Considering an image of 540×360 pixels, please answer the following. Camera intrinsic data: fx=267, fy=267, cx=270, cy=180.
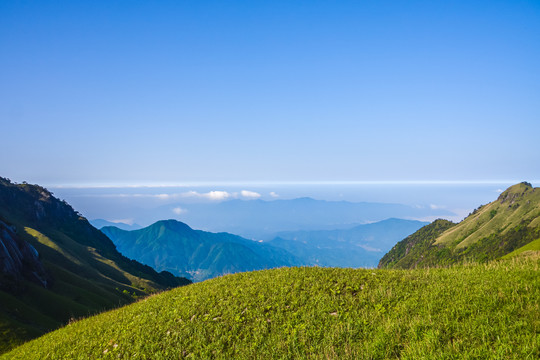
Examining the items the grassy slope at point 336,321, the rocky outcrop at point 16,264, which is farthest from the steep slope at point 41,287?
the grassy slope at point 336,321

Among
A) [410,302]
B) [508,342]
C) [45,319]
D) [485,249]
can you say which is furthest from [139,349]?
[485,249]

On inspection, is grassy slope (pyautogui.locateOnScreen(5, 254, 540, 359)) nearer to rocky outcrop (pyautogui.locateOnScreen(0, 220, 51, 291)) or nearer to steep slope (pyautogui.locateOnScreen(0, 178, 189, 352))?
steep slope (pyautogui.locateOnScreen(0, 178, 189, 352))

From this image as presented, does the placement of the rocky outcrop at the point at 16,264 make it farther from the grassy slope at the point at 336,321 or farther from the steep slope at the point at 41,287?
the grassy slope at the point at 336,321

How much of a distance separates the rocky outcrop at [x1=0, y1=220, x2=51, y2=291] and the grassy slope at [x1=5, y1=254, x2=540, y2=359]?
4622 centimetres

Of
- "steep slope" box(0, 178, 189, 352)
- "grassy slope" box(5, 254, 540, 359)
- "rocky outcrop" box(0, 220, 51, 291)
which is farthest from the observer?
"rocky outcrop" box(0, 220, 51, 291)

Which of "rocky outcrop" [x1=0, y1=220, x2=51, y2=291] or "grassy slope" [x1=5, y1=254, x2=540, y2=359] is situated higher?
"grassy slope" [x1=5, y1=254, x2=540, y2=359]

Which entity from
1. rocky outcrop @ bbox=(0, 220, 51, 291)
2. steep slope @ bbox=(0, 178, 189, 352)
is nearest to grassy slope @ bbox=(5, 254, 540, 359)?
steep slope @ bbox=(0, 178, 189, 352)

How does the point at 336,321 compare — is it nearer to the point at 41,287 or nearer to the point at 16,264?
the point at 41,287

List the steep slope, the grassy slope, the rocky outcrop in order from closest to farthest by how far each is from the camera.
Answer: the grassy slope
the steep slope
the rocky outcrop

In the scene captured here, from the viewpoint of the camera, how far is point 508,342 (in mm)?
6500

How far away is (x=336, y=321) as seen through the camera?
9703 millimetres

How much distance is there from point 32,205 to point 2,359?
196 metres

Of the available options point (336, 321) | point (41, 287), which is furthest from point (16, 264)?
point (336, 321)

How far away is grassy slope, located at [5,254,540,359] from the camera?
7387 mm
